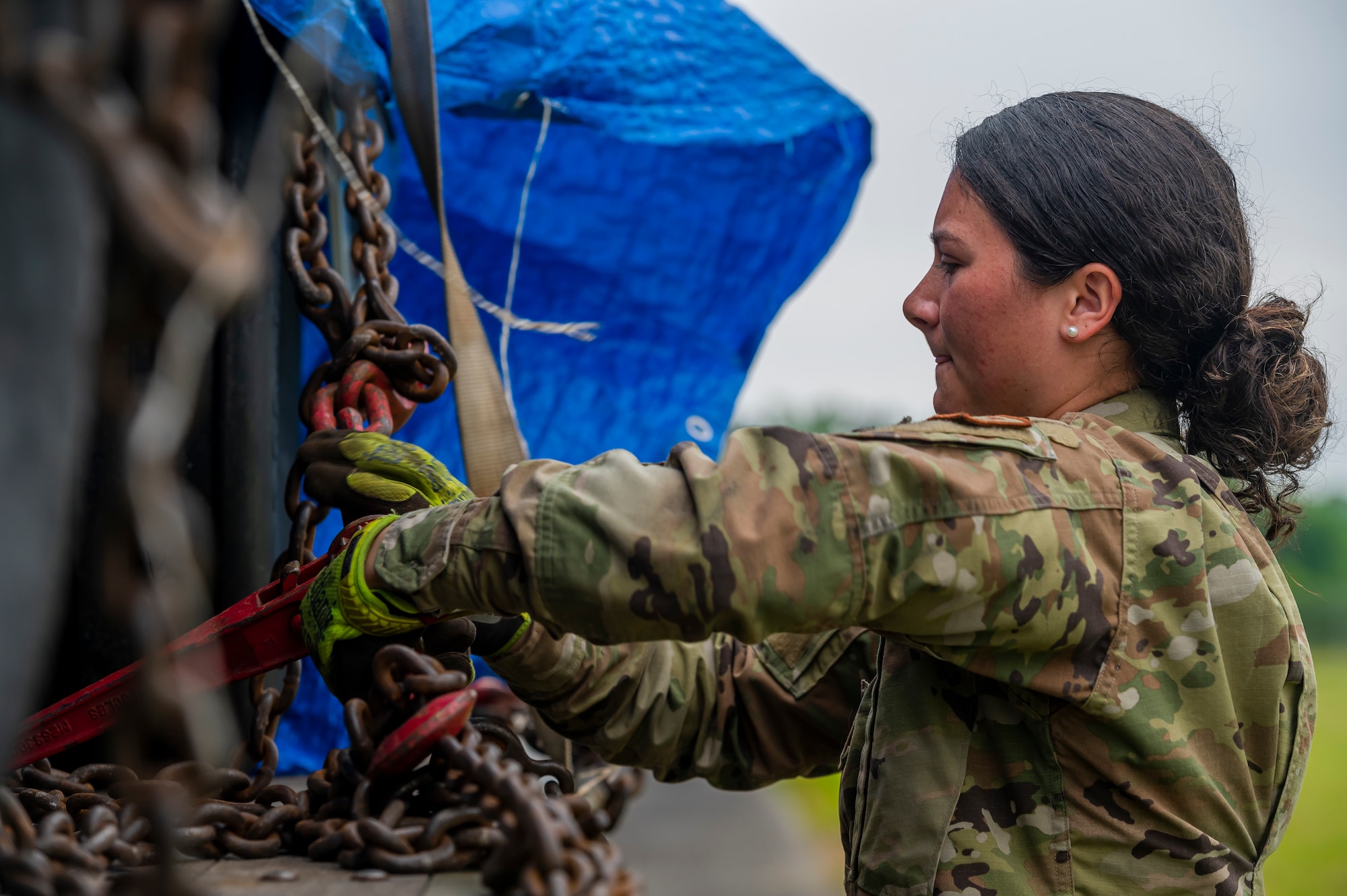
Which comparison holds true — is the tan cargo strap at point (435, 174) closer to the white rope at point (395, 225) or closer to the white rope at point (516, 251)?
the white rope at point (395, 225)

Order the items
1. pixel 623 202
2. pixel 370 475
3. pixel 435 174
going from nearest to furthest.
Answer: pixel 370 475
pixel 435 174
pixel 623 202

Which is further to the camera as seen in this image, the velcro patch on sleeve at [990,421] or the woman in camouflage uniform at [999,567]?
the velcro patch on sleeve at [990,421]

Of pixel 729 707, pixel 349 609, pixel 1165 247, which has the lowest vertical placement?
pixel 729 707

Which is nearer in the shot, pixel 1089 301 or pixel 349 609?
pixel 349 609

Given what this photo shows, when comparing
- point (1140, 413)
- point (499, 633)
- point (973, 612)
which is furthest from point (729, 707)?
point (1140, 413)

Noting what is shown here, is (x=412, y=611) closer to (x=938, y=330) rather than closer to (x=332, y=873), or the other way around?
(x=332, y=873)

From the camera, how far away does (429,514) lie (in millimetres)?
1177

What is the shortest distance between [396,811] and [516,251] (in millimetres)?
1464

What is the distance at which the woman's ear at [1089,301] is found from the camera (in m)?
1.49

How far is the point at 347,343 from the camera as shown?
1.50 m

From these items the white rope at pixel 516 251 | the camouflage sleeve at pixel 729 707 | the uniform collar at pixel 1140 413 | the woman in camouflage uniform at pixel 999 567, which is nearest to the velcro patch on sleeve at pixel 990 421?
the woman in camouflage uniform at pixel 999 567

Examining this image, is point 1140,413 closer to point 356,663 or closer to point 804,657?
point 804,657

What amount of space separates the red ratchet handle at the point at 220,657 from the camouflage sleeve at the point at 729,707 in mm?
427

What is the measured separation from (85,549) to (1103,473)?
149 cm
